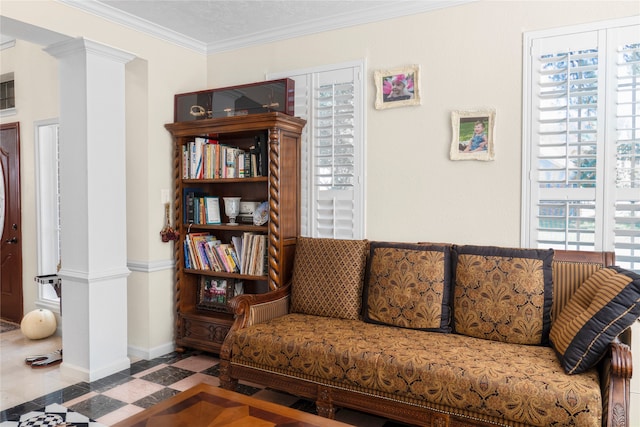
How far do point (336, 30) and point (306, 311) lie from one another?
206 centimetres

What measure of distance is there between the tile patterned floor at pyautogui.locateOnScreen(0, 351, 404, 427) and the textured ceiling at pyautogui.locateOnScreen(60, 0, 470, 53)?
2.56 metres

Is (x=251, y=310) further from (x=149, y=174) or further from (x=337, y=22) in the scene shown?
(x=337, y=22)

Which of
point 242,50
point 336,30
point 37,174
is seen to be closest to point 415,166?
point 336,30

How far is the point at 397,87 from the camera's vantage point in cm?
325

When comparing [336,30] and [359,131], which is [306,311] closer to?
[359,131]

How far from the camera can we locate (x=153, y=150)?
12.2 ft

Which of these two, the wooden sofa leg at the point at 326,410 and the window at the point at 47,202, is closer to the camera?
the wooden sofa leg at the point at 326,410

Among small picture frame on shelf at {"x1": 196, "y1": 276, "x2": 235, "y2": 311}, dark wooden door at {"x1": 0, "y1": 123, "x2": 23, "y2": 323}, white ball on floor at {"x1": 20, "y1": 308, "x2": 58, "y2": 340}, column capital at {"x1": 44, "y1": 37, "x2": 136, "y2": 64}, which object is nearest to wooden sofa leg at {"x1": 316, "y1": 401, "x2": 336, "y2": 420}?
small picture frame on shelf at {"x1": 196, "y1": 276, "x2": 235, "y2": 311}

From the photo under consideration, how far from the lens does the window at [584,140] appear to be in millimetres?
2611

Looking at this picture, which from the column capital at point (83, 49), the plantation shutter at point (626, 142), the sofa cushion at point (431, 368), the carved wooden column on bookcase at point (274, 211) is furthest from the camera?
the carved wooden column on bookcase at point (274, 211)

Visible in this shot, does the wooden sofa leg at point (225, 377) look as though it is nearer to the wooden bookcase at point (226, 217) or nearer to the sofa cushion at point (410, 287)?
the wooden bookcase at point (226, 217)

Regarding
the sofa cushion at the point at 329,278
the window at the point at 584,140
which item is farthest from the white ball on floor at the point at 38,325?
the window at the point at 584,140

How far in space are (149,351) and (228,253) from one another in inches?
39.5

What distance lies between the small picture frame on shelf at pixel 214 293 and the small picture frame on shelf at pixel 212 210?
0.49 m
